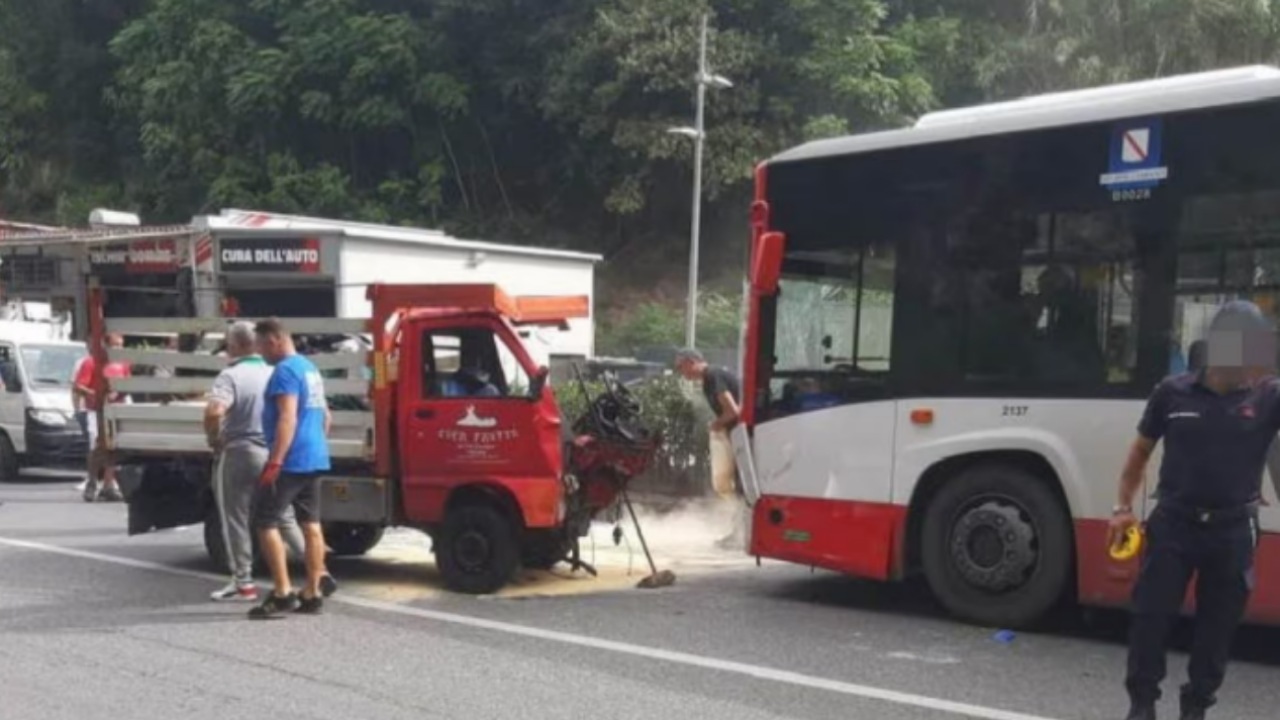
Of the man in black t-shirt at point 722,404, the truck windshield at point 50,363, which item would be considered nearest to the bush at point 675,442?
the man in black t-shirt at point 722,404

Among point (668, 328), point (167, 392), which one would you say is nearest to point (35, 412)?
point (167, 392)

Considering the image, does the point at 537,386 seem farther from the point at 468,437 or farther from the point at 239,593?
the point at 239,593

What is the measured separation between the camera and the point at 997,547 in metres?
8.03

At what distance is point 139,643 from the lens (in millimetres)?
7645

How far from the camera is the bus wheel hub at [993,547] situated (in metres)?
7.94

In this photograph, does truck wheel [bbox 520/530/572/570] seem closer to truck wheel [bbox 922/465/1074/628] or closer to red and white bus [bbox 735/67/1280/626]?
red and white bus [bbox 735/67/1280/626]

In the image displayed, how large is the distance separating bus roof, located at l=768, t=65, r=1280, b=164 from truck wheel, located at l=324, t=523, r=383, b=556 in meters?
4.45

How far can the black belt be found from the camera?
5543 millimetres

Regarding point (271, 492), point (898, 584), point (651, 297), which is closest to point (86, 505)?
point (271, 492)

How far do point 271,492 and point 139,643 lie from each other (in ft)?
3.94

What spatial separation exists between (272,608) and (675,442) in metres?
6.42

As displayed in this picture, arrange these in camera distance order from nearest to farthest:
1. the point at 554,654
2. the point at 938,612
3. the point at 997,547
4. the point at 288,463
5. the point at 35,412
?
the point at 554,654 → the point at 997,547 → the point at 288,463 → the point at 938,612 → the point at 35,412

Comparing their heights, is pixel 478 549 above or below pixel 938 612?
above

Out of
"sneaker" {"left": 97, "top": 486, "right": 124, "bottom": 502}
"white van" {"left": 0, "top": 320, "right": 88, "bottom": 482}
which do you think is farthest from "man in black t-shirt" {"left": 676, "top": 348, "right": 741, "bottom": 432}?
"white van" {"left": 0, "top": 320, "right": 88, "bottom": 482}
